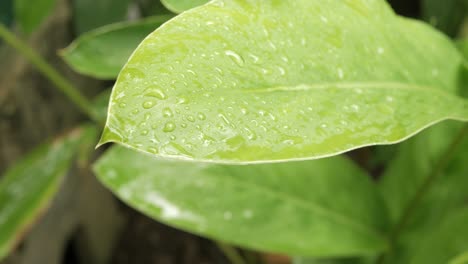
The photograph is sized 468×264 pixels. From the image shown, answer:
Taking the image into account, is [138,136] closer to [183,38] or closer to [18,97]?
[183,38]

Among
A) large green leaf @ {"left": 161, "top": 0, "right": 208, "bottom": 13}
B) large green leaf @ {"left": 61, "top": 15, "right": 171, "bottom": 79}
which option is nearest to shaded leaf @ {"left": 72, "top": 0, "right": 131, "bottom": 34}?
large green leaf @ {"left": 61, "top": 15, "right": 171, "bottom": 79}

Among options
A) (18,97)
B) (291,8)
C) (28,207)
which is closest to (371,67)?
(291,8)

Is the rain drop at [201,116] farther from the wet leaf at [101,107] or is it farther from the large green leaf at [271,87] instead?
the wet leaf at [101,107]

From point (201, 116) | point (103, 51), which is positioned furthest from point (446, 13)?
point (201, 116)

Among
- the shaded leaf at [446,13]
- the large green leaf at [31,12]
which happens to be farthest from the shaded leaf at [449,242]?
the large green leaf at [31,12]

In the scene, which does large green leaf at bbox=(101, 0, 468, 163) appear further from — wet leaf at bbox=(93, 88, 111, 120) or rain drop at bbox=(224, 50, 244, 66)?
wet leaf at bbox=(93, 88, 111, 120)

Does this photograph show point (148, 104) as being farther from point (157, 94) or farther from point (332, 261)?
point (332, 261)
